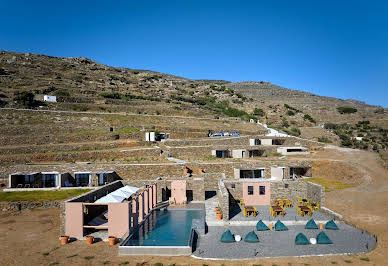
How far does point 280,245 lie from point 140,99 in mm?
55421

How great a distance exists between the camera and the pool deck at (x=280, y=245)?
1389cm

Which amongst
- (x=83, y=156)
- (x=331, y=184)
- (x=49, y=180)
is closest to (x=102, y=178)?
(x=49, y=180)

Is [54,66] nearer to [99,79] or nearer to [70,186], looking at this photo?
[99,79]

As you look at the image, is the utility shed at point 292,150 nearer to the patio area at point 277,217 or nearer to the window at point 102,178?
the patio area at point 277,217

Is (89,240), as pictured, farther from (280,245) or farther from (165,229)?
(280,245)

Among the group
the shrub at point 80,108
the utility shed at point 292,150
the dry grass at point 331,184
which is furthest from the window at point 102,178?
the shrub at point 80,108

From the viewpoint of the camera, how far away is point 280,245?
14.8 metres

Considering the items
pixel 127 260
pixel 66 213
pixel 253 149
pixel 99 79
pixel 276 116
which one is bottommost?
pixel 127 260

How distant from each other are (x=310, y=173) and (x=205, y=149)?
12806 mm

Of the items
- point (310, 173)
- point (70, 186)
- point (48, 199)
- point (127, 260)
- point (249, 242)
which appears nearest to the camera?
point (127, 260)

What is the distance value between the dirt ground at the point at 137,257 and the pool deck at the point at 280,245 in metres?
0.50

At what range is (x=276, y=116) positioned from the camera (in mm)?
70312

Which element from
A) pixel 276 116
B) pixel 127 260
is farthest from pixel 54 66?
pixel 127 260

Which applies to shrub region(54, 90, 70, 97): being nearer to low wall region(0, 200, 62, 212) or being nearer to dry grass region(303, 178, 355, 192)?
low wall region(0, 200, 62, 212)
